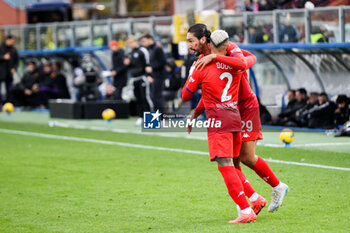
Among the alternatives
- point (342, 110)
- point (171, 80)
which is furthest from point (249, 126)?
point (171, 80)

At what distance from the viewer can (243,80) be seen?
7.64m

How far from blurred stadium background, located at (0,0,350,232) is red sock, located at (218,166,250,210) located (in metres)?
0.31

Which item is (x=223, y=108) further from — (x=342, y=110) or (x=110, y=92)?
(x=110, y=92)

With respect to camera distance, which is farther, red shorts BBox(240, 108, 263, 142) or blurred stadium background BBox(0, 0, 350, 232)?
blurred stadium background BBox(0, 0, 350, 232)

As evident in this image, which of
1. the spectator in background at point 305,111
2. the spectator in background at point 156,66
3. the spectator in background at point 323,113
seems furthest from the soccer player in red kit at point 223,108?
the spectator in background at point 156,66

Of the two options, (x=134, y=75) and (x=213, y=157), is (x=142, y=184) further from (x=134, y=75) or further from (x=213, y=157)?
(x=134, y=75)

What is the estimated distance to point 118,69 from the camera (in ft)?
71.1

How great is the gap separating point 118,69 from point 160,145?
23.8 feet

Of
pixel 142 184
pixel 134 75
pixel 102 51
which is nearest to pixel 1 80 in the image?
pixel 102 51

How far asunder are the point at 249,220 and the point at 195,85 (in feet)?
4.61

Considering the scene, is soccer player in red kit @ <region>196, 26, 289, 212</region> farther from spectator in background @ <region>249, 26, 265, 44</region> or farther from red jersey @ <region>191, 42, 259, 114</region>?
spectator in background @ <region>249, 26, 265, 44</region>

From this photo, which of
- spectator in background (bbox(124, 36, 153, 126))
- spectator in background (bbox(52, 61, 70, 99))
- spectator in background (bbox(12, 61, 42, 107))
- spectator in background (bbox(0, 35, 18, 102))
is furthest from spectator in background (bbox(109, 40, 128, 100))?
spectator in background (bbox(12, 61, 42, 107))

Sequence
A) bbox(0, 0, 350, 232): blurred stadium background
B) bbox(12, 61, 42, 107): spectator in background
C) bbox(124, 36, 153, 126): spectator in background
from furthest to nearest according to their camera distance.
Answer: bbox(12, 61, 42, 107): spectator in background, bbox(124, 36, 153, 126): spectator in background, bbox(0, 0, 350, 232): blurred stadium background

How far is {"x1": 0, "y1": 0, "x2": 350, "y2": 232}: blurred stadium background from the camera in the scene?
26.1ft
